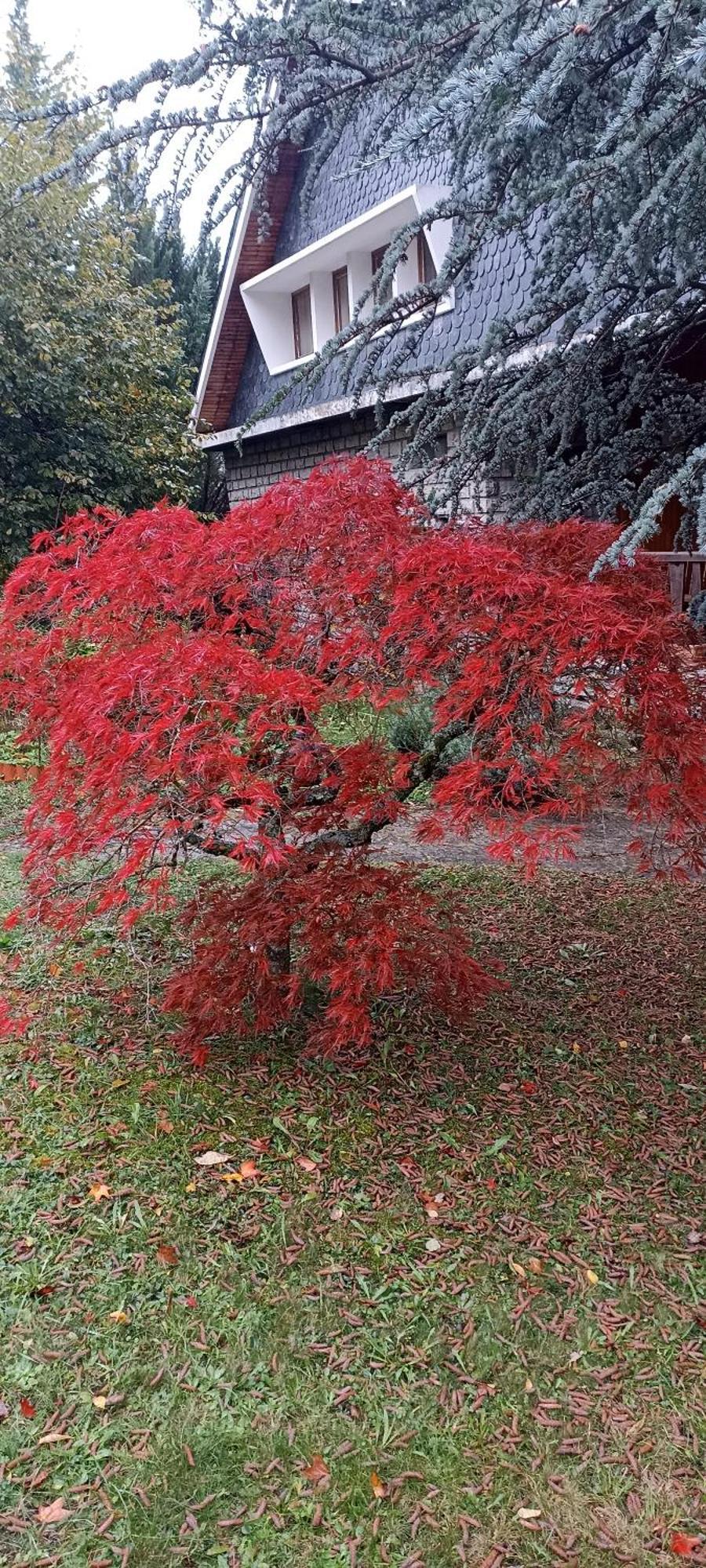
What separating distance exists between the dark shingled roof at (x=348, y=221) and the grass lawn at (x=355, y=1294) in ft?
13.6

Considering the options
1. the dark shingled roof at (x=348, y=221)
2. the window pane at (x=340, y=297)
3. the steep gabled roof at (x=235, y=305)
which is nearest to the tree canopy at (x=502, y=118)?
the dark shingled roof at (x=348, y=221)

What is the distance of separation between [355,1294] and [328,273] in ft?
36.5

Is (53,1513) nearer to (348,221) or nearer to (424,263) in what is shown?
(424,263)

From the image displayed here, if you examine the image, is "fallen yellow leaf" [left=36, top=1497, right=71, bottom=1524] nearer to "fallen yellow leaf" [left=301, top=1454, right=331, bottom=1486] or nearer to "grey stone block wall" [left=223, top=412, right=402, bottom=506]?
"fallen yellow leaf" [left=301, top=1454, right=331, bottom=1486]

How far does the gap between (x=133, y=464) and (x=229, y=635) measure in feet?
37.2

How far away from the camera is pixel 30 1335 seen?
2605mm

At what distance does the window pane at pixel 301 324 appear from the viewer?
12.1 meters

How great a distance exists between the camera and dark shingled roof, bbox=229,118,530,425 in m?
8.03

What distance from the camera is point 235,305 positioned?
12.6 metres

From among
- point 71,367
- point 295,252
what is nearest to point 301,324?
point 295,252

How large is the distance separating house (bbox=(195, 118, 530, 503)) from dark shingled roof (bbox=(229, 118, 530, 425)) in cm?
2

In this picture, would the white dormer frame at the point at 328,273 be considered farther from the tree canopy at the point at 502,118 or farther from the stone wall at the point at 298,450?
the tree canopy at the point at 502,118

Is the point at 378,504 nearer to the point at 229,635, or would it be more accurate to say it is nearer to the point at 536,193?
the point at 229,635

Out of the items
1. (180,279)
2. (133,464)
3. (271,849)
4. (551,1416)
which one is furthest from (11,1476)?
(180,279)
